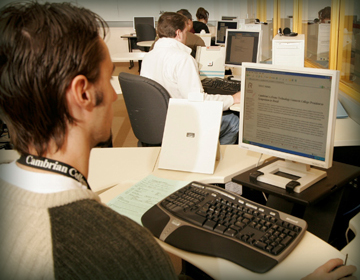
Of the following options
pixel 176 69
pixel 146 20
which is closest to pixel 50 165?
pixel 176 69

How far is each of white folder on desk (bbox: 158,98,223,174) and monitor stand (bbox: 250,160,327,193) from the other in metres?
0.23

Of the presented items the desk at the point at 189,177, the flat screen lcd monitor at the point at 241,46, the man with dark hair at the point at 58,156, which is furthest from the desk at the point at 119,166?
the flat screen lcd monitor at the point at 241,46

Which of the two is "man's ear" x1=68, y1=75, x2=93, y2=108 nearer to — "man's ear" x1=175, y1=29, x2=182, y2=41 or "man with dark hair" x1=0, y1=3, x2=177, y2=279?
"man with dark hair" x1=0, y1=3, x2=177, y2=279

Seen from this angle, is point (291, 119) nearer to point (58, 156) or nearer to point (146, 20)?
point (58, 156)

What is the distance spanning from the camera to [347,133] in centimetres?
189

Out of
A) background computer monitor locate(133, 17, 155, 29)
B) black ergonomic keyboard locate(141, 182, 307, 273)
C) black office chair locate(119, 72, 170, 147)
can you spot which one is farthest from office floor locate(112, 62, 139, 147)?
background computer monitor locate(133, 17, 155, 29)

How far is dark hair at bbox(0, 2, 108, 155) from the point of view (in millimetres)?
692

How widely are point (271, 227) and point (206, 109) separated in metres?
0.61

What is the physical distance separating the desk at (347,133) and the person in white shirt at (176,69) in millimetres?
772

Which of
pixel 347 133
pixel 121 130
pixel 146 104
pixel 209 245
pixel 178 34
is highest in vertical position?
pixel 178 34

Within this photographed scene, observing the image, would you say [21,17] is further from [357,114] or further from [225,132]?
[225,132]

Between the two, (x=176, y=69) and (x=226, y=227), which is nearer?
(x=226, y=227)

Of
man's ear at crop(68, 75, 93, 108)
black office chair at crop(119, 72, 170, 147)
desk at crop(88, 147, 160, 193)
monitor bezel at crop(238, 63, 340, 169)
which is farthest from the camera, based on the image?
black office chair at crop(119, 72, 170, 147)

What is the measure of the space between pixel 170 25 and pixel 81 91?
225cm
